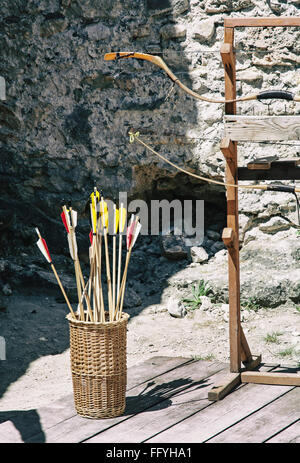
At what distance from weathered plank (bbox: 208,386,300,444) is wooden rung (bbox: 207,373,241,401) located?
0.74 ft

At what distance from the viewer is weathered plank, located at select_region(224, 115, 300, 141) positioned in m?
3.52

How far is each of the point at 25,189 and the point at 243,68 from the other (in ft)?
6.30

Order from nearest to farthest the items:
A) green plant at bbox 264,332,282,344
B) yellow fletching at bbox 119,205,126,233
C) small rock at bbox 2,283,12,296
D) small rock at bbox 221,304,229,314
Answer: yellow fletching at bbox 119,205,126,233, green plant at bbox 264,332,282,344, small rock at bbox 221,304,229,314, small rock at bbox 2,283,12,296

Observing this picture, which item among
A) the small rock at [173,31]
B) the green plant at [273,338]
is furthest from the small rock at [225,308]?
the small rock at [173,31]

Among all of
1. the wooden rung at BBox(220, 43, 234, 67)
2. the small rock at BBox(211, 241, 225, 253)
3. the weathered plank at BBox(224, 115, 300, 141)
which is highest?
the wooden rung at BBox(220, 43, 234, 67)

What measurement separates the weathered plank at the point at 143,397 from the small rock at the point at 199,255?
1507 millimetres

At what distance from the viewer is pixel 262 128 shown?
3.55m

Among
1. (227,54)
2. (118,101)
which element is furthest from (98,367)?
(118,101)

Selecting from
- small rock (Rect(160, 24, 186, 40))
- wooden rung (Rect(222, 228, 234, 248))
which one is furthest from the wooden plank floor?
small rock (Rect(160, 24, 186, 40))

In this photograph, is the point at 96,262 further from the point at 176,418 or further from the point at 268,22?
the point at 268,22

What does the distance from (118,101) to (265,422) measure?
3151 mm

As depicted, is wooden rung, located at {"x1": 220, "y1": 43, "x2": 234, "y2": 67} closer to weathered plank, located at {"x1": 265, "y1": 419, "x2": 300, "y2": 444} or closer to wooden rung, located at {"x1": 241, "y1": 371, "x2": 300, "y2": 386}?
wooden rung, located at {"x1": 241, "y1": 371, "x2": 300, "y2": 386}

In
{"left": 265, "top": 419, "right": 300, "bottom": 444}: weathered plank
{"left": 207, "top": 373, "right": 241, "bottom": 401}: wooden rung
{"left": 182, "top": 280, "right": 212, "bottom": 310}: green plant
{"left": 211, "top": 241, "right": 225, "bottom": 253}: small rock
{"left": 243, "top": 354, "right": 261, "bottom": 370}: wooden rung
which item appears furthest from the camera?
{"left": 211, "top": 241, "right": 225, "bottom": 253}: small rock

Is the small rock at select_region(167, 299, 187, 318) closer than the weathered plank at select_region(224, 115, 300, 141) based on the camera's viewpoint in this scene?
No
